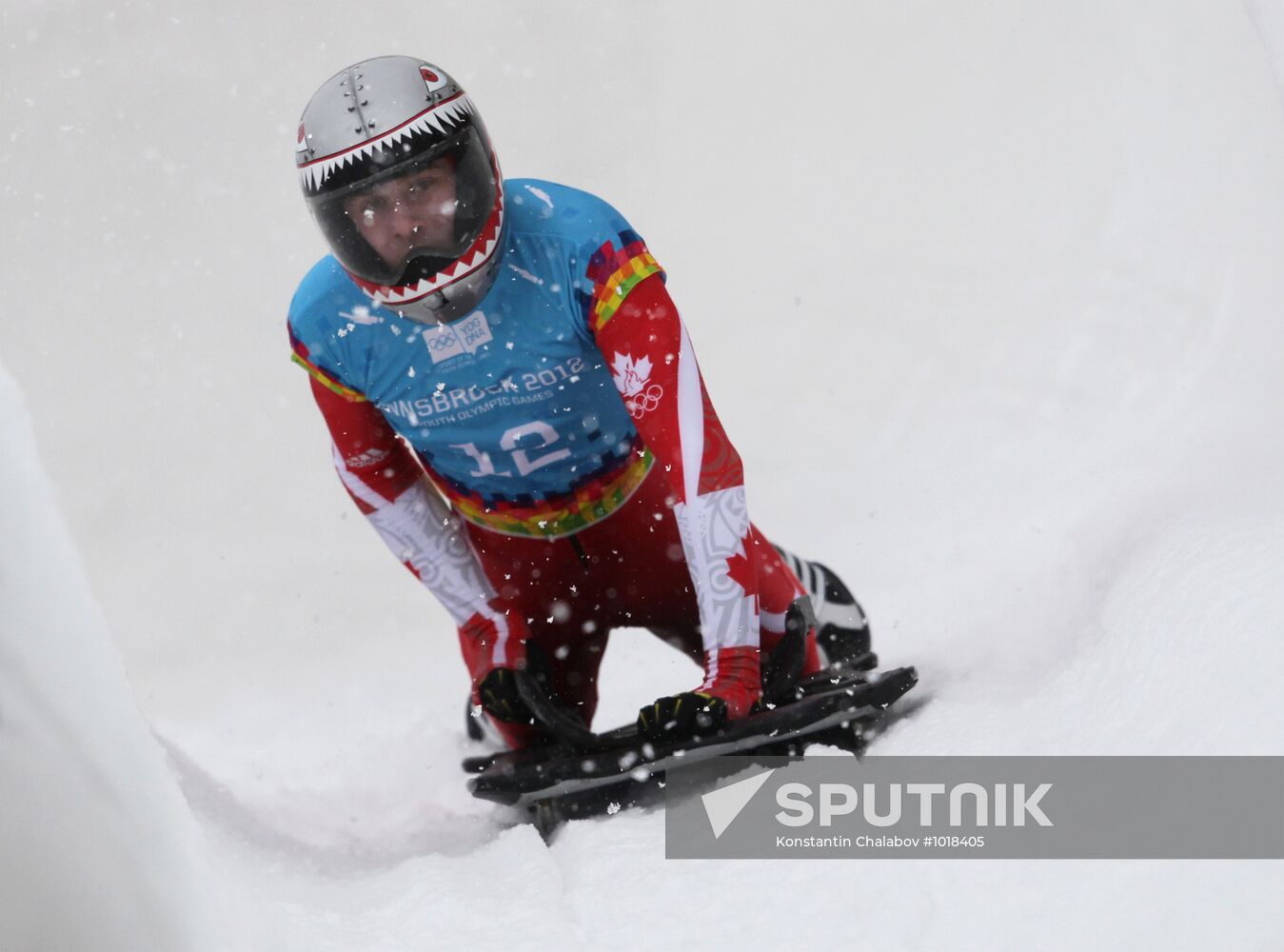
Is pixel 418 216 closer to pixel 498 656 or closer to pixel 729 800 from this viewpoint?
pixel 498 656

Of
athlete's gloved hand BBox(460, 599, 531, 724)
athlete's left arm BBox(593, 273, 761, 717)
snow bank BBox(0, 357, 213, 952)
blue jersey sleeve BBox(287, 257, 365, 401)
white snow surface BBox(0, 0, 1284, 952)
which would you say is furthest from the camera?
athlete's gloved hand BBox(460, 599, 531, 724)

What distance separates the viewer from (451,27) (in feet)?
19.4

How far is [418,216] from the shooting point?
2.27 meters

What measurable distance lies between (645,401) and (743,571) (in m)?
0.37

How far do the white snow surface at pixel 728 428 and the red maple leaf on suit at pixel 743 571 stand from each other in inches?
14.6

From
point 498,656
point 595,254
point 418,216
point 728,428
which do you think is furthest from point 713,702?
point 728,428

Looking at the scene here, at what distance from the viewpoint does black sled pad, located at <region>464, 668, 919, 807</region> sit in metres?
2.17

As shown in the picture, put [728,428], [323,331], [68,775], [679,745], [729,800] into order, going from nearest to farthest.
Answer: [68,775]
[729,800]
[679,745]
[323,331]
[728,428]

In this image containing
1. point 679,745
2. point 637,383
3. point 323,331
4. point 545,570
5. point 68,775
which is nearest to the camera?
point 68,775

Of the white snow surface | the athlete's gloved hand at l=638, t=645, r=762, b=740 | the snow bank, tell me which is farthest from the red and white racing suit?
the snow bank

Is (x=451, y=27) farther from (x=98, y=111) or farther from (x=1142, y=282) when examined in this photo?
(x=1142, y=282)

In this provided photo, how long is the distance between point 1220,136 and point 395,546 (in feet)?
9.37

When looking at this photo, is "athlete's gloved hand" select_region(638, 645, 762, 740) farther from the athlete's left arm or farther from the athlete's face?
the athlete's face

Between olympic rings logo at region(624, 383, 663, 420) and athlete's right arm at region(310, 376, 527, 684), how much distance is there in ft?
2.11
